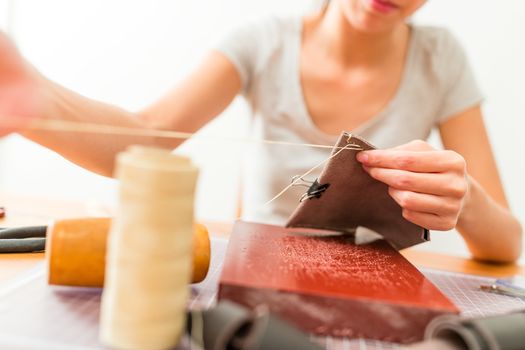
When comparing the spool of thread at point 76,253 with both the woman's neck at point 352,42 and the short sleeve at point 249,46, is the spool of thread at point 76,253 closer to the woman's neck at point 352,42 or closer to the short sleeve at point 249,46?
the short sleeve at point 249,46

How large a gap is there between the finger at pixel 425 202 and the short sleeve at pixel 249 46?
2.05 ft

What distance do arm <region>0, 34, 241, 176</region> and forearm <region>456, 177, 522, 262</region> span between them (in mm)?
600

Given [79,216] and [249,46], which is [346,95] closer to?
[249,46]

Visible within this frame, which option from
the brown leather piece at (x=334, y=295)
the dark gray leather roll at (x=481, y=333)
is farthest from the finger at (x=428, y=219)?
the dark gray leather roll at (x=481, y=333)

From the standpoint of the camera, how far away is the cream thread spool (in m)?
0.33

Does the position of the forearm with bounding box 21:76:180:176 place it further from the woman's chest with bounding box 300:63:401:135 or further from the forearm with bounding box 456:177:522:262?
the forearm with bounding box 456:177:522:262

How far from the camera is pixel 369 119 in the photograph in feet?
3.65

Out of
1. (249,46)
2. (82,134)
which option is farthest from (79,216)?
(249,46)

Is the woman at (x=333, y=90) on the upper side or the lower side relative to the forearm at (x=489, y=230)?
upper

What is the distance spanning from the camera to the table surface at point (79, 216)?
761mm

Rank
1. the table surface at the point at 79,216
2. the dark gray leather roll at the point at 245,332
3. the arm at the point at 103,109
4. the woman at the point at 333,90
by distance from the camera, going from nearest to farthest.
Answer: the dark gray leather roll at the point at 245,332, the arm at the point at 103,109, the table surface at the point at 79,216, the woman at the point at 333,90

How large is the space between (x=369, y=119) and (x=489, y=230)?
0.38m

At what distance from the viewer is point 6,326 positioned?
14.9 inches

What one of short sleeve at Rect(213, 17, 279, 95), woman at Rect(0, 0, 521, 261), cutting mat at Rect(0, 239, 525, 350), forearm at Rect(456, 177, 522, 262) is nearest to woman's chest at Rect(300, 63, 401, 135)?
woman at Rect(0, 0, 521, 261)
